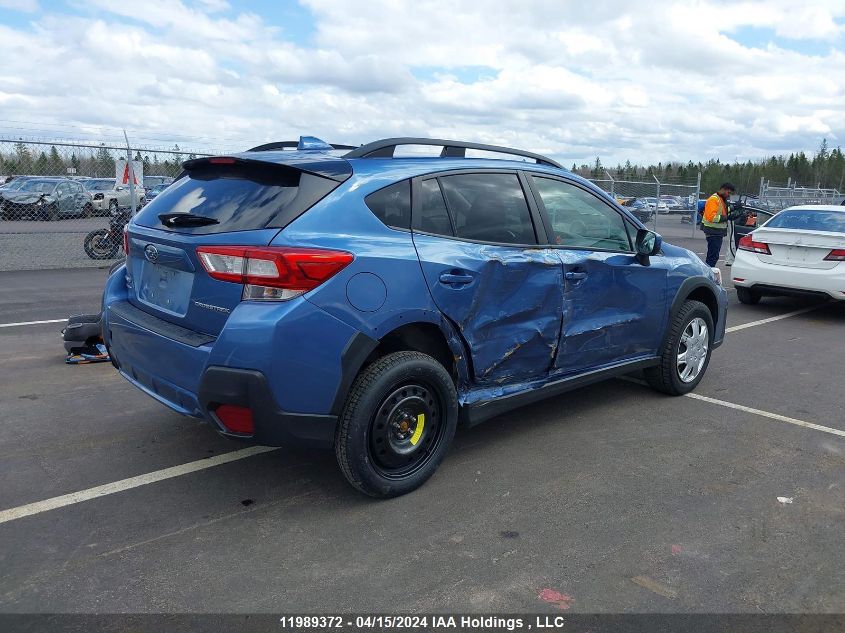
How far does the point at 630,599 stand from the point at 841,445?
8.41ft

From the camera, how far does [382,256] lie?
339 cm

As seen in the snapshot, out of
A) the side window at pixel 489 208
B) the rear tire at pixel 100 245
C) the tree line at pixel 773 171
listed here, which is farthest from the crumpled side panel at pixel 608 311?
the tree line at pixel 773 171

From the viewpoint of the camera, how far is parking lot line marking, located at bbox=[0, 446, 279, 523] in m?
3.41

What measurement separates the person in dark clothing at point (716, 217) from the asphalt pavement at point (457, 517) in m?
8.04

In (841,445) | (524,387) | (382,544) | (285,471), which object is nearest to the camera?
(382,544)

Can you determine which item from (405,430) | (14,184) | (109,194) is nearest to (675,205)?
(109,194)

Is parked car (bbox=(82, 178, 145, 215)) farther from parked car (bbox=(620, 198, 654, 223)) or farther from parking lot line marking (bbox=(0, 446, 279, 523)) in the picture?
parked car (bbox=(620, 198, 654, 223))

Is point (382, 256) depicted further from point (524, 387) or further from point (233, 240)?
point (524, 387)

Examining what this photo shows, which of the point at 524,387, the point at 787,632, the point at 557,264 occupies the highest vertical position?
the point at 557,264

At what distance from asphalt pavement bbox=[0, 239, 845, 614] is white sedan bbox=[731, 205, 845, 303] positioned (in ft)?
14.1

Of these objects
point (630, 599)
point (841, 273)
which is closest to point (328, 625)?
point (630, 599)

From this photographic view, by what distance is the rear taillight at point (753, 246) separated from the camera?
9672mm

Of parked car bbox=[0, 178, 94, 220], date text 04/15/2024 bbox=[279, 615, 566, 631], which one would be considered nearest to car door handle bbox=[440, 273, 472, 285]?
date text 04/15/2024 bbox=[279, 615, 566, 631]

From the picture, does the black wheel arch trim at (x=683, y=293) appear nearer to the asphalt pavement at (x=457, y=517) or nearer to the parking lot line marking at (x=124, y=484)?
the asphalt pavement at (x=457, y=517)
